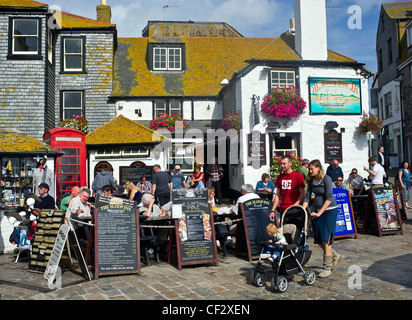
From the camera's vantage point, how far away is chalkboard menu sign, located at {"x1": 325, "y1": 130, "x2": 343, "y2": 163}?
17.0m

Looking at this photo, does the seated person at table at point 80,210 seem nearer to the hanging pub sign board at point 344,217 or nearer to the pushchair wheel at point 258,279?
the pushchair wheel at point 258,279

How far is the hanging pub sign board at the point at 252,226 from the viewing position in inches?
305

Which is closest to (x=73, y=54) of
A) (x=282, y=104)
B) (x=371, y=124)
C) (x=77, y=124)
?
(x=77, y=124)

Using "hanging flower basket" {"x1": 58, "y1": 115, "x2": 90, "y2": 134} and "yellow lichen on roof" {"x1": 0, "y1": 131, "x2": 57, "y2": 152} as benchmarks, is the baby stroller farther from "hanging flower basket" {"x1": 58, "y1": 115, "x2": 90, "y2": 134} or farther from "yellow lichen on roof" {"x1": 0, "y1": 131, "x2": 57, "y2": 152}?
"hanging flower basket" {"x1": 58, "y1": 115, "x2": 90, "y2": 134}

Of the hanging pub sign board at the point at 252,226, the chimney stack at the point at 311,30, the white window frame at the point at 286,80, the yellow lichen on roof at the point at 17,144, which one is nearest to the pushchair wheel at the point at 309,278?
the hanging pub sign board at the point at 252,226

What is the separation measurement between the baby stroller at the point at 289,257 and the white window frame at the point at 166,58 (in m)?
16.7

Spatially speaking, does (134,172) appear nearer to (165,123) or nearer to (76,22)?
(165,123)

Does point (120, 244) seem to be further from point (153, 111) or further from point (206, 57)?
point (206, 57)

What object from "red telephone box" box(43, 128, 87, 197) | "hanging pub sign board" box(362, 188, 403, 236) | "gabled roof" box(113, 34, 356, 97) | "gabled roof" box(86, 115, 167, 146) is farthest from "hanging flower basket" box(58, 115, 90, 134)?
"hanging pub sign board" box(362, 188, 403, 236)

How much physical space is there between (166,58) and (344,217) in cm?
1519

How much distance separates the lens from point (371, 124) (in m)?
16.6

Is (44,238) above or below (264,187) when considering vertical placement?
below

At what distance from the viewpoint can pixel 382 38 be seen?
31.6 metres
